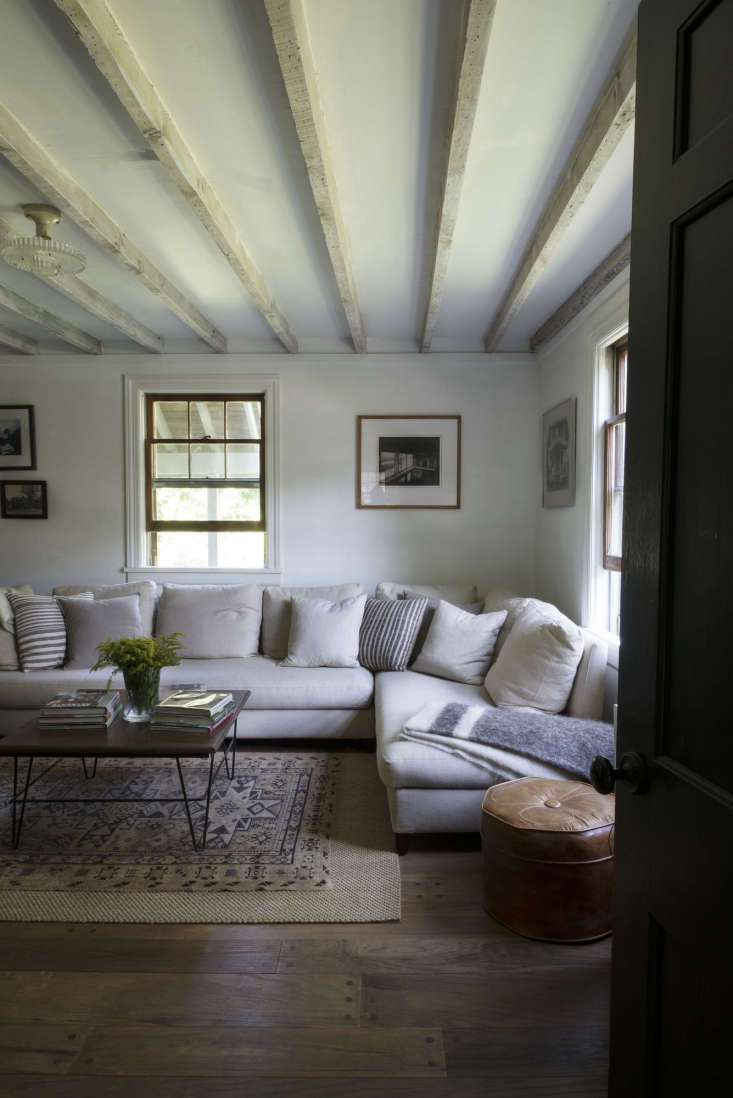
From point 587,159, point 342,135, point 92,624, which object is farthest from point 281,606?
point 587,159

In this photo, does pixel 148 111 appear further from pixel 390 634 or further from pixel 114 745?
pixel 390 634

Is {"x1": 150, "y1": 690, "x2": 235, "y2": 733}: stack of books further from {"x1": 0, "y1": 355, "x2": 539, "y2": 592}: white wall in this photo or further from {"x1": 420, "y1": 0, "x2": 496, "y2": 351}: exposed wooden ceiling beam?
{"x1": 420, "y1": 0, "x2": 496, "y2": 351}: exposed wooden ceiling beam

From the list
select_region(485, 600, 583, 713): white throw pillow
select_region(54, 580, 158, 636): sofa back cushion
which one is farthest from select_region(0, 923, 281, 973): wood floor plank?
select_region(54, 580, 158, 636): sofa back cushion

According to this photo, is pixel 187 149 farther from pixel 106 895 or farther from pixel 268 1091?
pixel 268 1091

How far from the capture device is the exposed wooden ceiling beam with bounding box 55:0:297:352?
1.58 meters

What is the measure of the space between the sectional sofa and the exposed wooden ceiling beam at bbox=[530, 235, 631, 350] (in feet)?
5.81

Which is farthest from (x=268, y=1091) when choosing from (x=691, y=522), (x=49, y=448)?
(x=49, y=448)

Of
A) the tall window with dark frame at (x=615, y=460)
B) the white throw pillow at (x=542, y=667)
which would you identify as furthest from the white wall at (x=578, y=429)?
the white throw pillow at (x=542, y=667)

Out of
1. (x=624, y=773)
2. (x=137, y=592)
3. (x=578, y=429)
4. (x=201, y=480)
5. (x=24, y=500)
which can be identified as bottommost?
(x=137, y=592)

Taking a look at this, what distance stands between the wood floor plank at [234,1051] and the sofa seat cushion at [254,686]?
2.01 m

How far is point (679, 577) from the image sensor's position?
90 cm

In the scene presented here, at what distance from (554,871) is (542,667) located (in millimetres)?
1126

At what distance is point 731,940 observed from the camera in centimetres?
76

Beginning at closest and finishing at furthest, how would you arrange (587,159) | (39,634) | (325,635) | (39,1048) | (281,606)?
(39,1048)
(587,159)
(39,634)
(325,635)
(281,606)
